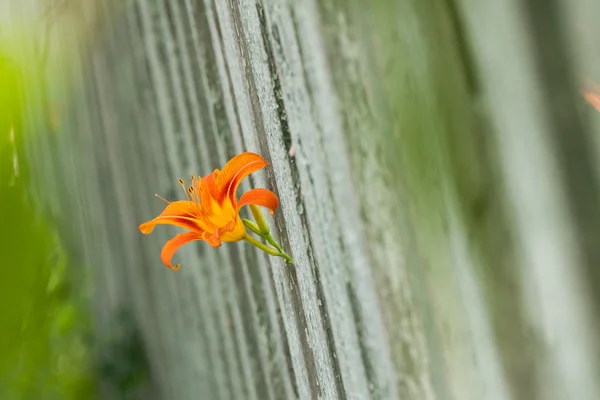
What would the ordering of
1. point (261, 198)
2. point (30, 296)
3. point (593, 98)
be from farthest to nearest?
1. point (30, 296)
2. point (261, 198)
3. point (593, 98)

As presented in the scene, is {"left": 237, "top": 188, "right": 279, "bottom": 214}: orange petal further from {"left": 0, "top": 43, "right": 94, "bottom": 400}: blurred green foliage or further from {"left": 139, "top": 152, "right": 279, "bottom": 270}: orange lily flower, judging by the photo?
{"left": 0, "top": 43, "right": 94, "bottom": 400}: blurred green foliage

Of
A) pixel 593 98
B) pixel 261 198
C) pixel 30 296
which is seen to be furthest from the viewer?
pixel 30 296

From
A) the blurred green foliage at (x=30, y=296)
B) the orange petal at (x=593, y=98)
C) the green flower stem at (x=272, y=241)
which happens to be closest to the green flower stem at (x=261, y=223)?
the green flower stem at (x=272, y=241)

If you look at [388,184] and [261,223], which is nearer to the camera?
[388,184]

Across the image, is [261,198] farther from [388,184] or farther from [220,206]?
[388,184]

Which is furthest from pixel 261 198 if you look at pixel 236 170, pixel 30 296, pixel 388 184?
pixel 30 296

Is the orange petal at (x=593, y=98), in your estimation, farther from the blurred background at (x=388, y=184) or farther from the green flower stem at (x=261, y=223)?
the green flower stem at (x=261, y=223)

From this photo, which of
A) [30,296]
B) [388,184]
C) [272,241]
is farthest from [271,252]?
[30,296]

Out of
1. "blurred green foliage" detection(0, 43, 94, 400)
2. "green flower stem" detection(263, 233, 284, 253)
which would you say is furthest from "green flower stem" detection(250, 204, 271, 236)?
"blurred green foliage" detection(0, 43, 94, 400)
